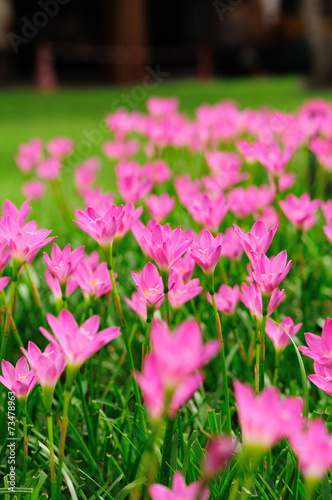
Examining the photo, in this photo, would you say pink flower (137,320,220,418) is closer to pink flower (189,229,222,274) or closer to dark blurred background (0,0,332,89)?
pink flower (189,229,222,274)

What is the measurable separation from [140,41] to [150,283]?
11815mm

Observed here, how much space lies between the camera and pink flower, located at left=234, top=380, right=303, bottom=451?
497 mm

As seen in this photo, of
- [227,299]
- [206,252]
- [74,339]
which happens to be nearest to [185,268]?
[227,299]

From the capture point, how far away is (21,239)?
881mm

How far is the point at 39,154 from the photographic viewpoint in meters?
2.46

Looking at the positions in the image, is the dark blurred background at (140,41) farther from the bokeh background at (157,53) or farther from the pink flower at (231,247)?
the pink flower at (231,247)

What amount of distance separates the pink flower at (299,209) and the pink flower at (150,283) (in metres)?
0.44

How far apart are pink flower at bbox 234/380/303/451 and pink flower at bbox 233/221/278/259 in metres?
0.38

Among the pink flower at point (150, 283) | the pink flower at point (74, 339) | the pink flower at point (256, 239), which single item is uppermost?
the pink flower at point (74, 339)

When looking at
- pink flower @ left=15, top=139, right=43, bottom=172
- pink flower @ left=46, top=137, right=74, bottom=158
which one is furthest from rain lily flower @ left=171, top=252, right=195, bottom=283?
pink flower @ left=15, top=139, right=43, bottom=172

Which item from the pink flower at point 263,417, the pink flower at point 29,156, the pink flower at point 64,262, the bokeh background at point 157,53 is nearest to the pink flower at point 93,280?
the pink flower at point 64,262

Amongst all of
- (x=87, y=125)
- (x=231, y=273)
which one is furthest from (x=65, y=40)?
(x=231, y=273)

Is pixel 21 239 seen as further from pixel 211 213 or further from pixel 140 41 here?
Result: pixel 140 41

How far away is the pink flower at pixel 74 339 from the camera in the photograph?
0.65 m
